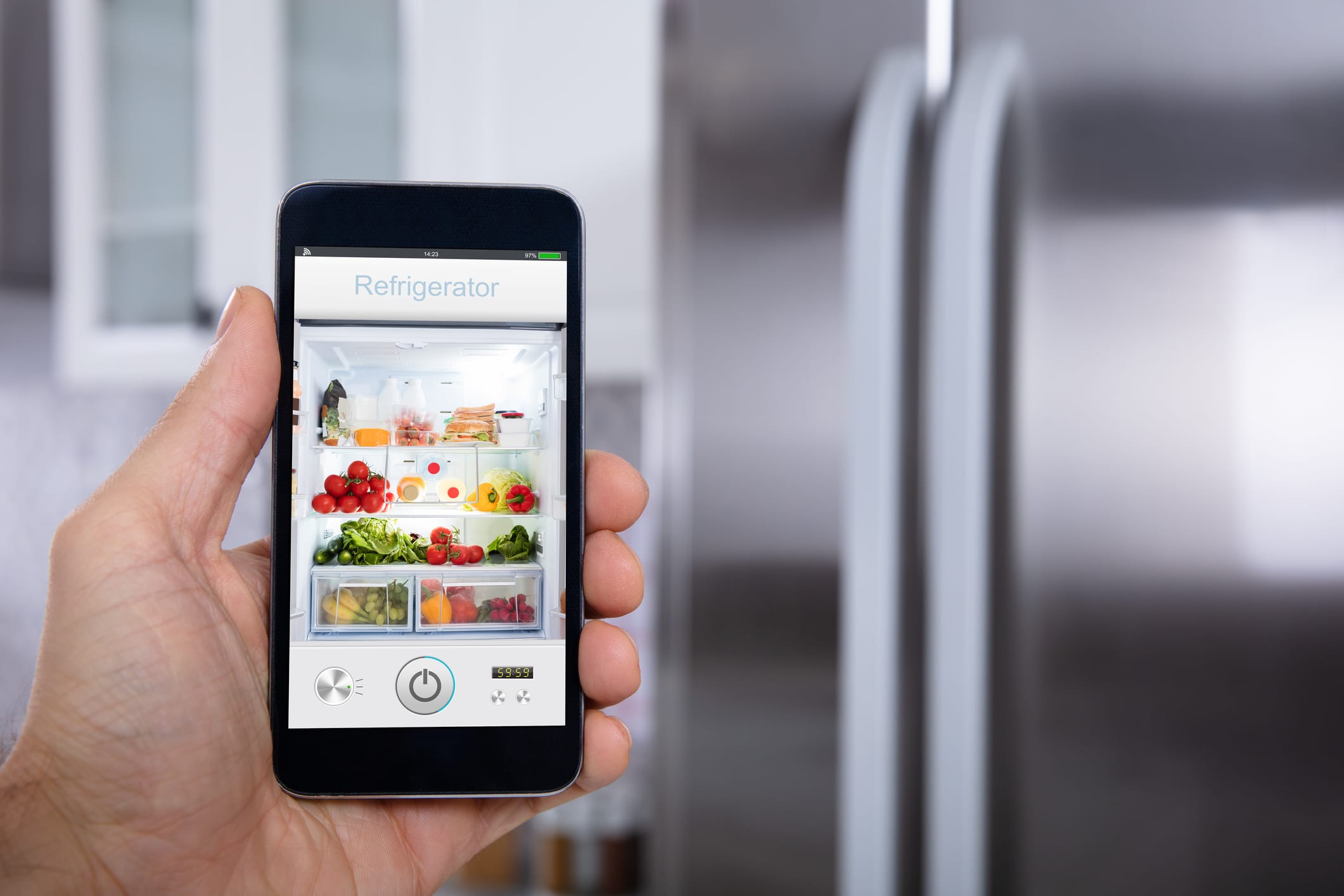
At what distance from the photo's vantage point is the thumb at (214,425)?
539 mm

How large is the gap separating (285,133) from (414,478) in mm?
953

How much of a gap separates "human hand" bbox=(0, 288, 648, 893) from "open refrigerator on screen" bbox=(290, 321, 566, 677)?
0.13 ft

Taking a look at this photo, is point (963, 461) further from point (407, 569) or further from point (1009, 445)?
point (407, 569)

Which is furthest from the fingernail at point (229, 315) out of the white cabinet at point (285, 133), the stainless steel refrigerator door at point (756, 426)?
the white cabinet at point (285, 133)

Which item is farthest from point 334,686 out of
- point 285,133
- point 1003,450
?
point 285,133

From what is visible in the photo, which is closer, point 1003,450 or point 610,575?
point 1003,450

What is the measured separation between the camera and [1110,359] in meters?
0.43

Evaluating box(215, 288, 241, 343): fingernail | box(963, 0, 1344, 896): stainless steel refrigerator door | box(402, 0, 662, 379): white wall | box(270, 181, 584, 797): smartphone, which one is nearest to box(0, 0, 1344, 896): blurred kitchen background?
box(963, 0, 1344, 896): stainless steel refrigerator door

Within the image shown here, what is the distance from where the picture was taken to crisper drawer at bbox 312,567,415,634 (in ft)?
1.87

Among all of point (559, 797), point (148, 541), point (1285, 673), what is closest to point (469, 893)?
point (559, 797)

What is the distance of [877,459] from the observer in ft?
1.80

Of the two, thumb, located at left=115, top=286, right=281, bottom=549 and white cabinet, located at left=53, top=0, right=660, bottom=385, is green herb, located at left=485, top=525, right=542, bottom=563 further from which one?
white cabinet, located at left=53, top=0, right=660, bottom=385

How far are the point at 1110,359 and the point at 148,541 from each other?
0.55 metres

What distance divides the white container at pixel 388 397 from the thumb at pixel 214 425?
66mm
